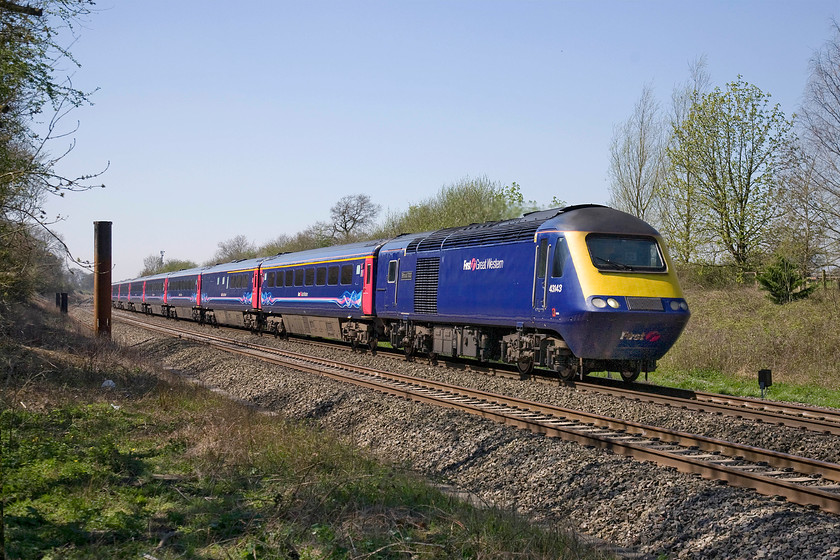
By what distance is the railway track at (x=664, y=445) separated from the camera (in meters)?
7.02

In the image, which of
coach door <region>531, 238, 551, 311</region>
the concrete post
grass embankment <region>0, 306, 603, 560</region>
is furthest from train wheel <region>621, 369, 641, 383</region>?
the concrete post

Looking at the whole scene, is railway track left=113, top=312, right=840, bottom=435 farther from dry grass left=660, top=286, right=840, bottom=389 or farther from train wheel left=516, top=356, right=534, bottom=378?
dry grass left=660, top=286, right=840, bottom=389

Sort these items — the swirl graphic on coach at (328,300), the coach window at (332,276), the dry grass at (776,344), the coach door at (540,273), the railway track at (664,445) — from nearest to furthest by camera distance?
1. the railway track at (664,445)
2. the coach door at (540,273)
3. the dry grass at (776,344)
4. the swirl graphic on coach at (328,300)
5. the coach window at (332,276)

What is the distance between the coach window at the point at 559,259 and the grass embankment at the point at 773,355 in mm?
4911

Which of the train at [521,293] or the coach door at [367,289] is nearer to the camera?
the train at [521,293]

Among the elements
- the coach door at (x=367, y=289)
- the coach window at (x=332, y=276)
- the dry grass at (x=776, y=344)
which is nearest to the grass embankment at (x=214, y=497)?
the coach door at (x=367, y=289)

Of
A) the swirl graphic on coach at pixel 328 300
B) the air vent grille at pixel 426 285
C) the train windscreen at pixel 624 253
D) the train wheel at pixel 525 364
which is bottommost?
the train wheel at pixel 525 364

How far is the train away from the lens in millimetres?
12867

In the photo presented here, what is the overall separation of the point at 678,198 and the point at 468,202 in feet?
45.5

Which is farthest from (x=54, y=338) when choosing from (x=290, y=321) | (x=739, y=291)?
(x=739, y=291)

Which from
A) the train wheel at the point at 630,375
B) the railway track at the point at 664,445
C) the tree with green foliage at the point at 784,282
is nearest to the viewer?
the railway track at the point at 664,445

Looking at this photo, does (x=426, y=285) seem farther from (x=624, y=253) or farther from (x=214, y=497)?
(x=214, y=497)

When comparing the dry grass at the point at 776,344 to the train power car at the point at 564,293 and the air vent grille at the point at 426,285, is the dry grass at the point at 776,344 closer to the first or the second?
the train power car at the point at 564,293

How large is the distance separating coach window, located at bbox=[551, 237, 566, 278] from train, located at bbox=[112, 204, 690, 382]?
0.06ft
